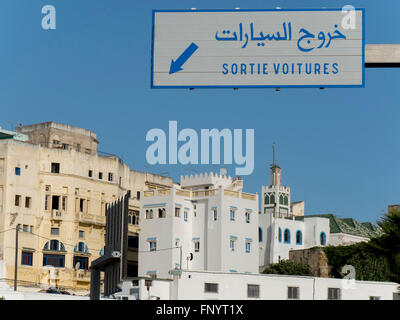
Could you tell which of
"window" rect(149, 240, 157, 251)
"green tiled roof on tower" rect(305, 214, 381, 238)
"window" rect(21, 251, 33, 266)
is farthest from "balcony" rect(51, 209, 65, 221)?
"green tiled roof on tower" rect(305, 214, 381, 238)

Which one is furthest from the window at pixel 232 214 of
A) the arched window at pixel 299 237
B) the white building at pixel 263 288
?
the white building at pixel 263 288

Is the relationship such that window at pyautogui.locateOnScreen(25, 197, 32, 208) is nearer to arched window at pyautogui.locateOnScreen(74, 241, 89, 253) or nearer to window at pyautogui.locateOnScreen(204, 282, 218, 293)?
arched window at pyautogui.locateOnScreen(74, 241, 89, 253)

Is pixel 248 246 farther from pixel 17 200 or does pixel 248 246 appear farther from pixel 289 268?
pixel 17 200

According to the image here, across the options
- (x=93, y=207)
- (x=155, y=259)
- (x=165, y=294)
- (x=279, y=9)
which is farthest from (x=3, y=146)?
(x=279, y=9)

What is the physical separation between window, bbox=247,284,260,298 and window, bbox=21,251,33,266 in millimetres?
23087

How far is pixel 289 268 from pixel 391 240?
2835cm

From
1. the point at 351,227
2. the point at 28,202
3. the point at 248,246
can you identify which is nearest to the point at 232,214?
the point at 248,246

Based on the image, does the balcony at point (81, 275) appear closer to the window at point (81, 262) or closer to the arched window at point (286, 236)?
the window at point (81, 262)

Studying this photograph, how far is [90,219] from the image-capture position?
261 feet

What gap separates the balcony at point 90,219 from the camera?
7875 centimetres

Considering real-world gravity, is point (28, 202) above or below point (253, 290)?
above

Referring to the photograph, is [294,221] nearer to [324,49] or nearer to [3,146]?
[3,146]

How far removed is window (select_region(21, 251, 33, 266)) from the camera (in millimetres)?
74625
